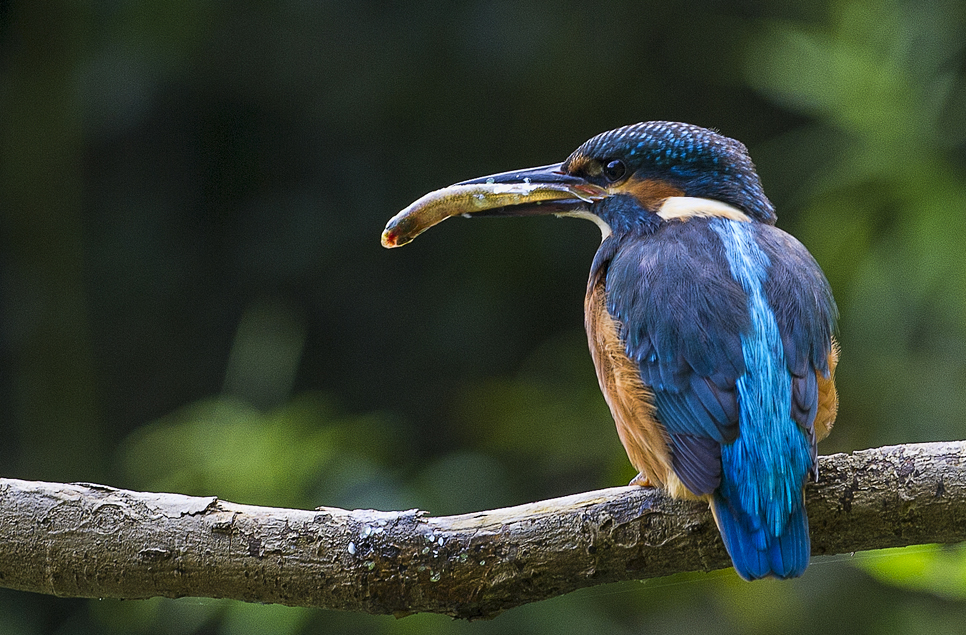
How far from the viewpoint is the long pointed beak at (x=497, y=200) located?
190cm

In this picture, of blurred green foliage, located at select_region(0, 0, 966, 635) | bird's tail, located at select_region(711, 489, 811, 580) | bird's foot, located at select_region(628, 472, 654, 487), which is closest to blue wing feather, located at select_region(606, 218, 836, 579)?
bird's tail, located at select_region(711, 489, 811, 580)

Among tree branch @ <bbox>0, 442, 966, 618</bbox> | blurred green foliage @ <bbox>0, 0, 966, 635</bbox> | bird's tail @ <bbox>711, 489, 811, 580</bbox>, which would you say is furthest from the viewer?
blurred green foliage @ <bbox>0, 0, 966, 635</bbox>

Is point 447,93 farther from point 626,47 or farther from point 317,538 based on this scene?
point 317,538

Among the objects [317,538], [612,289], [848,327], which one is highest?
[612,289]

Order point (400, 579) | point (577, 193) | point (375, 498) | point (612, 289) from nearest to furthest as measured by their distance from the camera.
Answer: point (400, 579), point (612, 289), point (577, 193), point (375, 498)

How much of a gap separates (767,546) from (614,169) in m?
0.82

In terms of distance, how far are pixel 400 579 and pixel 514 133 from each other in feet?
8.37

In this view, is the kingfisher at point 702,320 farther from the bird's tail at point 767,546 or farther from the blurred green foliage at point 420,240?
the blurred green foliage at point 420,240

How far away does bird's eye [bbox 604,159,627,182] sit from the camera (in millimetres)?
1910

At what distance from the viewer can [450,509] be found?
3.14m

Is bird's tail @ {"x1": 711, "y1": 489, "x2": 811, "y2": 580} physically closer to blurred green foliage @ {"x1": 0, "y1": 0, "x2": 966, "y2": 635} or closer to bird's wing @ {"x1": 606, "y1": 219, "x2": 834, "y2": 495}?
bird's wing @ {"x1": 606, "y1": 219, "x2": 834, "y2": 495}

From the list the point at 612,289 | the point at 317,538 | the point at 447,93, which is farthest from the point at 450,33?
the point at 317,538

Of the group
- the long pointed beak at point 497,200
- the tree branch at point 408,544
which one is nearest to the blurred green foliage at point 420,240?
the long pointed beak at point 497,200

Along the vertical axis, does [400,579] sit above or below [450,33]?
below
